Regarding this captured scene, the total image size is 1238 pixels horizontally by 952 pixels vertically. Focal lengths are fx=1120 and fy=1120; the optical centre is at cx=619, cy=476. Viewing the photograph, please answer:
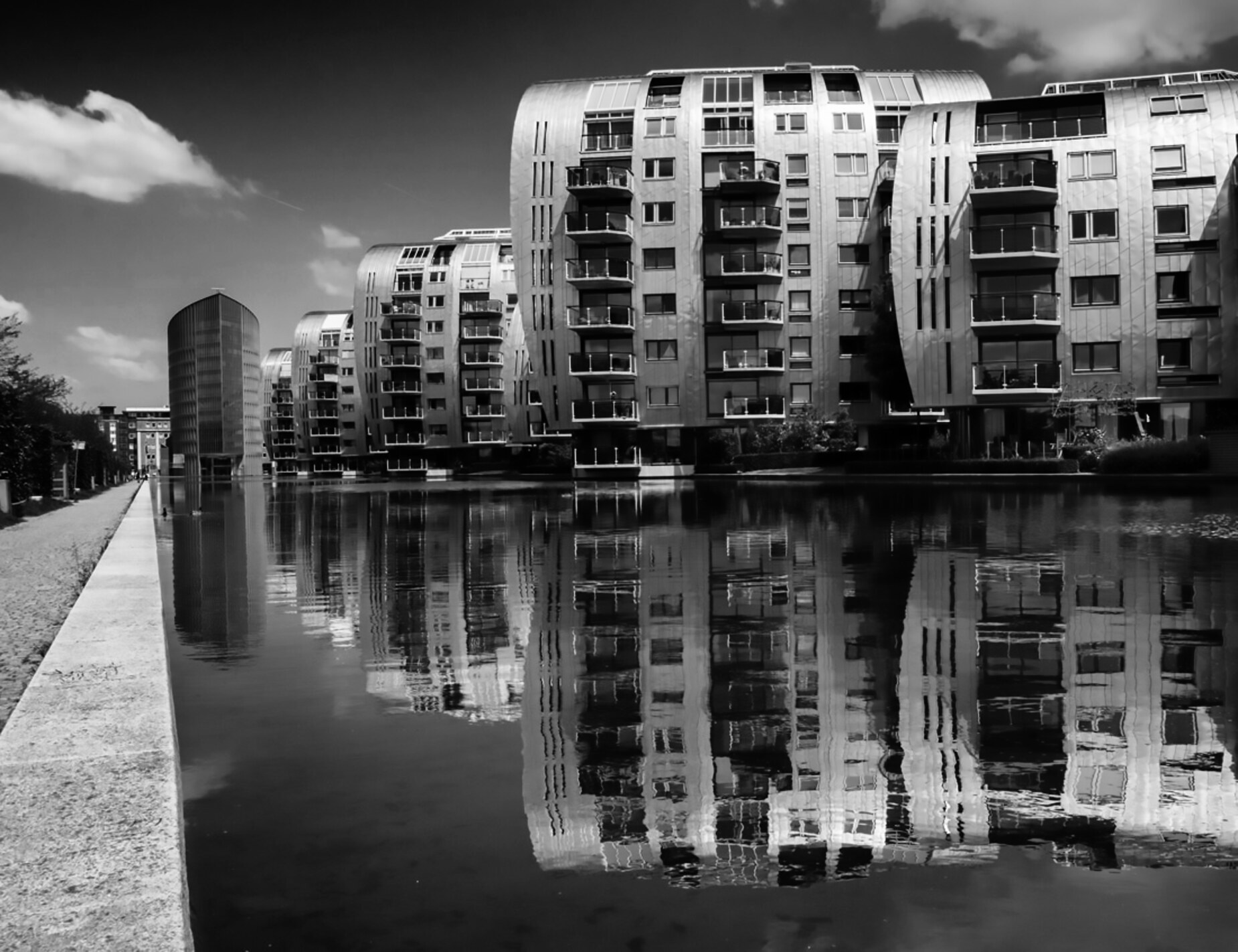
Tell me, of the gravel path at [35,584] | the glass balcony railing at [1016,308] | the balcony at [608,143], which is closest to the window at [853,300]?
the glass balcony railing at [1016,308]

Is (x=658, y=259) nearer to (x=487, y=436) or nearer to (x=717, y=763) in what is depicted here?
(x=487, y=436)

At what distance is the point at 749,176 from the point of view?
62969 millimetres

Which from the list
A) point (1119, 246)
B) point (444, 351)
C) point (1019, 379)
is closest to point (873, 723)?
point (1019, 379)

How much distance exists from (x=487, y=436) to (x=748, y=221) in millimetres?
49180

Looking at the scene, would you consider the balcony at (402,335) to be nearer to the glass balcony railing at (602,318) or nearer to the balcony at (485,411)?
the balcony at (485,411)

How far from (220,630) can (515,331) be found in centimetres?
10054

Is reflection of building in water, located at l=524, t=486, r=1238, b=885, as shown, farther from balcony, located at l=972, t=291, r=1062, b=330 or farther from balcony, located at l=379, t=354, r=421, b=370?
balcony, located at l=379, t=354, r=421, b=370

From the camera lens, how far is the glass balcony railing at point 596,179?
62.8 metres

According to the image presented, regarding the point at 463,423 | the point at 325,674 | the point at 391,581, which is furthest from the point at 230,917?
the point at 463,423

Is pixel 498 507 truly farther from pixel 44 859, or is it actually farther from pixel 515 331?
pixel 515 331

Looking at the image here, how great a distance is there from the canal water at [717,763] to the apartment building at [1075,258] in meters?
45.4

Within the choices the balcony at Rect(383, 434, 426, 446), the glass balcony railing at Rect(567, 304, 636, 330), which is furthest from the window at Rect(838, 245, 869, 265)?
the balcony at Rect(383, 434, 426, 446)

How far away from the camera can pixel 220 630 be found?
9.68 meters

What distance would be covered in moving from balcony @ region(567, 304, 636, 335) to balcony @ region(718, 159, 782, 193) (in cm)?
899
